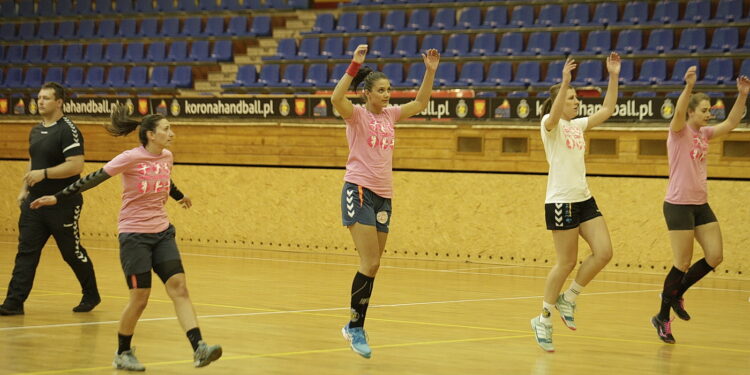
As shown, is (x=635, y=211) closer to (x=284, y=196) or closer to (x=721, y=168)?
(x=721, y=168)

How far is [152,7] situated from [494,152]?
1224 centimetres

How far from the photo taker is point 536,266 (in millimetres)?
15211

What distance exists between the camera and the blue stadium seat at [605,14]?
18.9 m

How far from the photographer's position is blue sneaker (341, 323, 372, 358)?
6938 mm

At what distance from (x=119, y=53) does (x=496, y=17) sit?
9.01 m

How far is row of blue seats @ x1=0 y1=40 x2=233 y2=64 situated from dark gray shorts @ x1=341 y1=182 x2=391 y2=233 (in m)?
16.2

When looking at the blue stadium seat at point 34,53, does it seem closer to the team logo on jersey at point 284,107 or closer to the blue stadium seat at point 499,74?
the team logo on jersey at point 284,107

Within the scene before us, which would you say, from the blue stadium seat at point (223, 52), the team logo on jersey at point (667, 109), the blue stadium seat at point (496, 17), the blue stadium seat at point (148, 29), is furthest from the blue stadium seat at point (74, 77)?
the team logo on jersey at point (667, 109)

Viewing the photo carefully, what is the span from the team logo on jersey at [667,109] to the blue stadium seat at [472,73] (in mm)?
4945

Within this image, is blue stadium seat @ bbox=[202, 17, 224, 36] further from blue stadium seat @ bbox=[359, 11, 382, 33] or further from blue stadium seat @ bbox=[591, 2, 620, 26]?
blue stadium seat @ bbox=[591, 2, 620, 26]

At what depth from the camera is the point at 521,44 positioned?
63.6 feet

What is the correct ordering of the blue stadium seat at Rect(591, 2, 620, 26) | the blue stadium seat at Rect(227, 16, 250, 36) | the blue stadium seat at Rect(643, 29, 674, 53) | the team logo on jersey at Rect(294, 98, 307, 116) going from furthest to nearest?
the blue stadium seat at Rect(227, 16, 250, 36) → the blue stadium seat at Rect(591, 2, 620, 26) → the blue stadium seat at Rect(643, 29, 674, 53) → the team logo on jersey at Rect(294, 98, 307, 116)

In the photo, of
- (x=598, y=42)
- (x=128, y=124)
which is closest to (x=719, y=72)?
(x=598, y=42)

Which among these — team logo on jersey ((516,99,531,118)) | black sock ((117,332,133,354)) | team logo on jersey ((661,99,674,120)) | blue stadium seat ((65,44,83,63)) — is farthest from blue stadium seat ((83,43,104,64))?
black sock ((117,332,133,354))
